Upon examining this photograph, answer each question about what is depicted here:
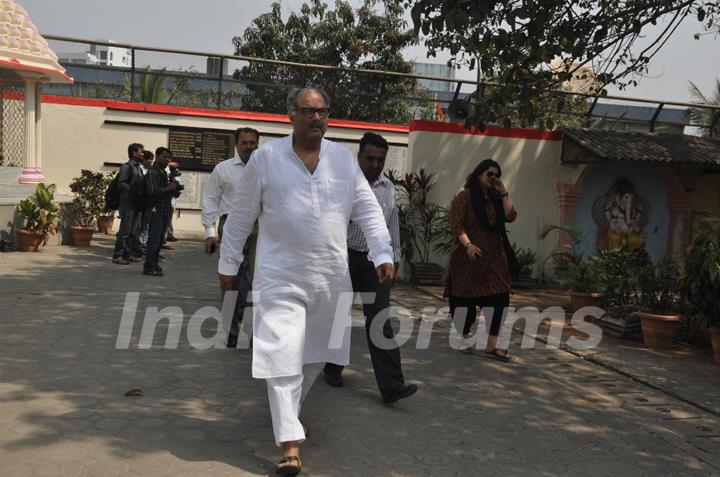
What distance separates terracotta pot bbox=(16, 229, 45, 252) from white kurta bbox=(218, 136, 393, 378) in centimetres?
848

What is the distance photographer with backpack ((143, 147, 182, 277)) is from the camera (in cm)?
1002

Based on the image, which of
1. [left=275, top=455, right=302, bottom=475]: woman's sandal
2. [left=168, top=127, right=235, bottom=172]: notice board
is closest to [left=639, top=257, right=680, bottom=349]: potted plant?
[left=275, top=455, right=302, bottom=475]: woman's sandal

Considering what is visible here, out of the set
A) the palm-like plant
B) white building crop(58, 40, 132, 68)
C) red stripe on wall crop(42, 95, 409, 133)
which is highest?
white building crop(58, 40, 132, 68)

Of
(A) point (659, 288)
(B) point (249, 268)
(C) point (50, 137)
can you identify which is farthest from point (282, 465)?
(C) point (50, 137)

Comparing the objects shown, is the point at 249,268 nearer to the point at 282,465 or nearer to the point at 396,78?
the point at 282,465

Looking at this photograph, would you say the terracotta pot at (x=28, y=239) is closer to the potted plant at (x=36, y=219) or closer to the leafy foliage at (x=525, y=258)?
the potted plant at (x=36, y=219)

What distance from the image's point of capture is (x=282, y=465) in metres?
3.75

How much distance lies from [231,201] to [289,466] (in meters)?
3.02

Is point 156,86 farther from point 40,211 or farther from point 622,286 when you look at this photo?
point 622,286

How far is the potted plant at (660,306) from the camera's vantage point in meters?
8.01

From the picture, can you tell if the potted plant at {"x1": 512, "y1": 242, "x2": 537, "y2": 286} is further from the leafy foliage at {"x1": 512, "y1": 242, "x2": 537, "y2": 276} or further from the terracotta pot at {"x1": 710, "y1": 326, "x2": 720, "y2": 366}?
the terracotta pot at {"x1": 710, "y1": 326, "x2": 720, "y2": 366}

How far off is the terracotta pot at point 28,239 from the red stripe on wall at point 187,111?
5.00m

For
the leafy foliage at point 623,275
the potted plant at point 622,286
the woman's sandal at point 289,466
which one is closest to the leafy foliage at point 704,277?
the potted plant at point 622,286

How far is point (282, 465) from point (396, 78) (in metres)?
14.3
